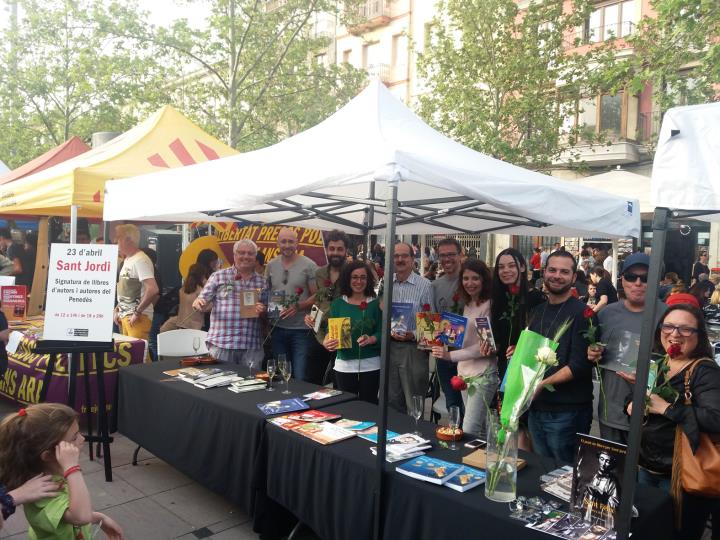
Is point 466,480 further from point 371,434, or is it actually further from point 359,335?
point 359,335

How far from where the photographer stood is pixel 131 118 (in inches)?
603

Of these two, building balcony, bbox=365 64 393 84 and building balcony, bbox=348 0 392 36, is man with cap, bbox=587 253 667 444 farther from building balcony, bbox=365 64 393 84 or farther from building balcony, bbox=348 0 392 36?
building balcony, bbox=348 0 392 36

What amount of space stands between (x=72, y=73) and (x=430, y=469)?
14690mm

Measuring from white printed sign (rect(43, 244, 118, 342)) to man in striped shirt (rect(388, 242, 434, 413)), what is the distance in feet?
6.84

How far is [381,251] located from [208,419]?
14.4 m

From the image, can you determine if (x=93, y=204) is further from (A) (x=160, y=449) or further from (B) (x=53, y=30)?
(B) (x=53, y=30)

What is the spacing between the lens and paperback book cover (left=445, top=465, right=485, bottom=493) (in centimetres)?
214

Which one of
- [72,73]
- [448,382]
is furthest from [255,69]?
[448,382]

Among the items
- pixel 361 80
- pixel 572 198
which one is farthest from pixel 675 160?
pixel 361 80

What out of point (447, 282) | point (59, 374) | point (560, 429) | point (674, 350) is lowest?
point (59, 374)

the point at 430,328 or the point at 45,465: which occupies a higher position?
the point at 430,328

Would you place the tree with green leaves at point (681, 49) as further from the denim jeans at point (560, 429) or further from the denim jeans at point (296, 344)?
the denim jeans at point (560, 429)

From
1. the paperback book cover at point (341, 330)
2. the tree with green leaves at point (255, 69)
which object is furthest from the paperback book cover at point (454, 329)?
the tree with green leaves at point (255, 69)

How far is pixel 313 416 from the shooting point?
119 inches
